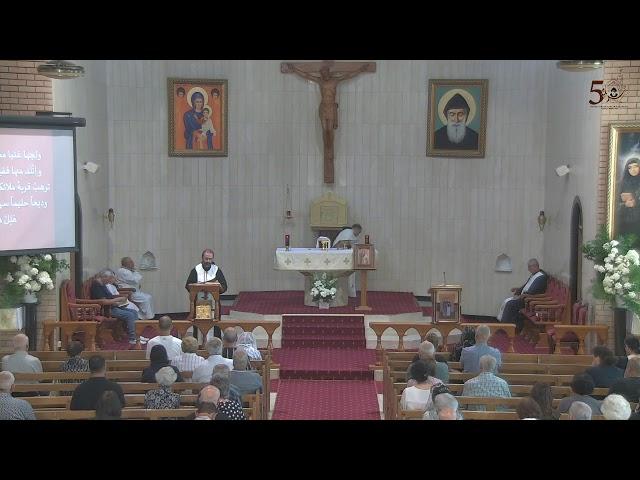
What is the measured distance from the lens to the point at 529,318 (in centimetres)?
1478

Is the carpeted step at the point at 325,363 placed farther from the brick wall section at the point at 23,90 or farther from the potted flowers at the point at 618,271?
the brick wall section at the point at 23,90

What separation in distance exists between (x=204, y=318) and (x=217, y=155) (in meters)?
4.72

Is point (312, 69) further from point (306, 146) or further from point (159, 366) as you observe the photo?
point (159, 366)

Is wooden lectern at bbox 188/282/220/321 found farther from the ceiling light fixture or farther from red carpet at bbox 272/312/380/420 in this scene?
the ceiling light fixture

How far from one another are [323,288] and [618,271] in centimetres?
472

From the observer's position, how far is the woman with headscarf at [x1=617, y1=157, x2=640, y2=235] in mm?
12781

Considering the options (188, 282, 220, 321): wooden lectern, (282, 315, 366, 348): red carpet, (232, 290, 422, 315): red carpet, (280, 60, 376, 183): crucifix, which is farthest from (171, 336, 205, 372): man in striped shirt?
(280, 60, 376, 183): crucifix

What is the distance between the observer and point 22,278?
39.8 ft

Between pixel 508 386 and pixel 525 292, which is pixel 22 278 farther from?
pixel 525 292

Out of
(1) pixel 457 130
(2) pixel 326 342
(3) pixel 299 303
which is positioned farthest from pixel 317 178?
(2) pixel 326 342

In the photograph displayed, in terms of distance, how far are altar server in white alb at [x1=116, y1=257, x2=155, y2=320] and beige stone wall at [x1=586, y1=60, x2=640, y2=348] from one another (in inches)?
265

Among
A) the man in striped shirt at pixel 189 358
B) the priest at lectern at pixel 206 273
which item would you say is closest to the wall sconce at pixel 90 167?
the priest at lectern at pixel 206 273
